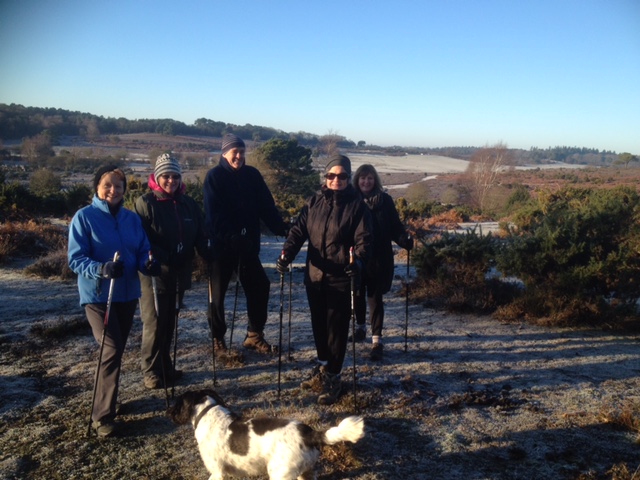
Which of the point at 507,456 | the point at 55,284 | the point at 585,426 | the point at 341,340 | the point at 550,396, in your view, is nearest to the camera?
the point at 507,456

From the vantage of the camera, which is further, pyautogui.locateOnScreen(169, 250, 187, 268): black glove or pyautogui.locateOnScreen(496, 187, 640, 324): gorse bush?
pyautogui.locateOnScreen(496, 187, 640, 324): gorse bush

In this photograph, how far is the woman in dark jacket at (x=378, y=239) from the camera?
4.96m

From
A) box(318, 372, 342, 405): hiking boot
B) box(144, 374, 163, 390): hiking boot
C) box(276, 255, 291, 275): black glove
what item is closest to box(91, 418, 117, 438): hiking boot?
box(144, 374, 163, 390): hiking boot

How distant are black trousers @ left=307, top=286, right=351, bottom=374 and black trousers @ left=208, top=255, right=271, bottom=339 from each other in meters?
1.01

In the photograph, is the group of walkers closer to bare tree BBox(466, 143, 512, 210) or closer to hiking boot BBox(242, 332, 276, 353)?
hiking boot BBox(242, 332, 276, 353)

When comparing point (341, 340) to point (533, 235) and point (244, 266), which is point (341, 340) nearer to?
point (244, 266)

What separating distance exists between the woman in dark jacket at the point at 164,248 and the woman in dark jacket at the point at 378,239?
1.89 m

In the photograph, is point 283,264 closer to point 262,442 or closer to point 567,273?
point 262,442

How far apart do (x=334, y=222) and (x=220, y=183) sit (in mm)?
1475

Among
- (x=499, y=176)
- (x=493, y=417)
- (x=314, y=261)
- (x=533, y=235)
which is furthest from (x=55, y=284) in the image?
(x=499, y=176)

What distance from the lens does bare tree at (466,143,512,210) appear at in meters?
47.6

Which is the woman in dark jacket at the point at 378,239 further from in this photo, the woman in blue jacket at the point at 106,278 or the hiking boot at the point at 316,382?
the woman in blue jacket at the point at 106,278

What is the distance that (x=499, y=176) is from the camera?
5341 centimetres

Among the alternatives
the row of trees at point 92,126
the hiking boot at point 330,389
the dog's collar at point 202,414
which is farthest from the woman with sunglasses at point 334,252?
the row of trees at point 92,126
